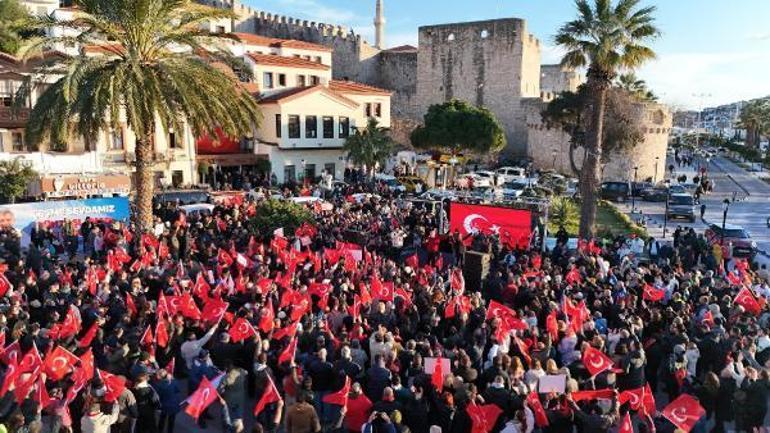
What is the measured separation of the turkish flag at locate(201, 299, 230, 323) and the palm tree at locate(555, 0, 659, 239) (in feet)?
53.9

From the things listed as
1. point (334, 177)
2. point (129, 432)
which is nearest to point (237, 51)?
point (334, 177)

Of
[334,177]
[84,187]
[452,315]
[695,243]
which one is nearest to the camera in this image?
[452,315]

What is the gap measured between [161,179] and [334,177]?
11865 mm

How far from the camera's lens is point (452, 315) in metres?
12.4

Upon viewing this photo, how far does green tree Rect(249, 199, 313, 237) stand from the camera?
70.9 feet

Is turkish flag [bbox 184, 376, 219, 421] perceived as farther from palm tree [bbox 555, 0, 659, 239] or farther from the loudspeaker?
palm tree [bbox 555, 0, 659, 239]

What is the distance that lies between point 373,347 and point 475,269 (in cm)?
725

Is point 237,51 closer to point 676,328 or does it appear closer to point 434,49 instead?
point 434,49

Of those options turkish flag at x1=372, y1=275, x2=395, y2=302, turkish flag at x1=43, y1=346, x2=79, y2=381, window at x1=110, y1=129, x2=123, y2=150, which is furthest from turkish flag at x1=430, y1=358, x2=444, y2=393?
window at x1=110, y1=129, x2=123, y2=150

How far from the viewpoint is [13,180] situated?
27.6m

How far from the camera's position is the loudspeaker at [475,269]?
56.0ft

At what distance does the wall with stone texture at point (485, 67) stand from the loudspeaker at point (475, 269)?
40.4 metres

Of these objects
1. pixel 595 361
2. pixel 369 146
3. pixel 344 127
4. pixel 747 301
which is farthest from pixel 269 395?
pixel 344 127

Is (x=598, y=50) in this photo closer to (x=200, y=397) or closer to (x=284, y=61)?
(x=200, y=397)
